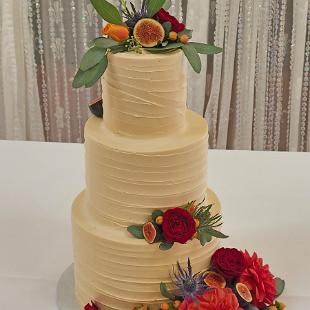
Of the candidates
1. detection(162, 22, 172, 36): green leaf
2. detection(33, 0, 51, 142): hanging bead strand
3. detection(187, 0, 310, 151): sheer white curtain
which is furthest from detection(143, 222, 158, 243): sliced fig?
detection(33, 0, 51, 142): hanging bead strand

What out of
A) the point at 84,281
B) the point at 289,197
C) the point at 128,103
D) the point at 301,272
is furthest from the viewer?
the point at 289,197

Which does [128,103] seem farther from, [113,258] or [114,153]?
[113,258]

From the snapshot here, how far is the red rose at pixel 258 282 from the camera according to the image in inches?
51.9

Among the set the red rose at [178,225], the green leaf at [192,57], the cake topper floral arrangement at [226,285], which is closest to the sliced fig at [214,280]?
the cake topper floral arrangement at [226,285]

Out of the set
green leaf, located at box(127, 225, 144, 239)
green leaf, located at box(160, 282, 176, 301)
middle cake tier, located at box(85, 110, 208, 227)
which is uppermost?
middle cake tier, located at box(85, 110, 208, 227)

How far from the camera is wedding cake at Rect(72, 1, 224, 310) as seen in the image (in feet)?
4.18

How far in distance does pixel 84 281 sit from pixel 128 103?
420 mm

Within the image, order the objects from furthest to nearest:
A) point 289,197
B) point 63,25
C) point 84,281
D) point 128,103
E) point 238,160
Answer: point 63,25 → point 238,160 → point 289,197 → point 84,281 → point 128,103

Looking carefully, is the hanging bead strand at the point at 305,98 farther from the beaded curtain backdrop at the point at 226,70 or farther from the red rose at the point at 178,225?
the red rose at the point at 178,225

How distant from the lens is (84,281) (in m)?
1.42

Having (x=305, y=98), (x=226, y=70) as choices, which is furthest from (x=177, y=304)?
(x=305, y=98)

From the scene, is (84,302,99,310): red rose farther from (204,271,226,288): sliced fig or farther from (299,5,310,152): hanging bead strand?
(299,5,310,152): hanging bead strand

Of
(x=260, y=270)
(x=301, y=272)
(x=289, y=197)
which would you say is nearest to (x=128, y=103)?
(x=260, y=270)

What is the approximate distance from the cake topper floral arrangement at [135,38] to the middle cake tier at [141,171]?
0.14 metres
